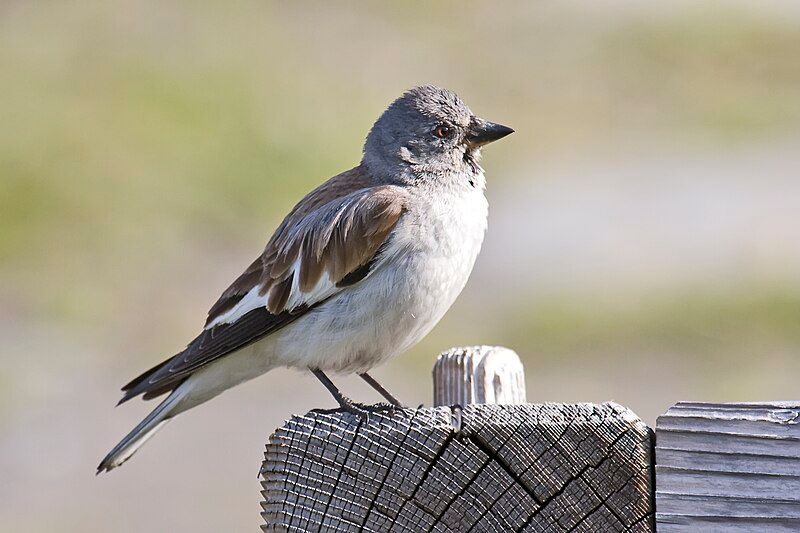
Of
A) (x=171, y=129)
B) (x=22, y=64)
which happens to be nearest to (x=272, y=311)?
(x=171, y=129)

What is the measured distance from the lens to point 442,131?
4.99m

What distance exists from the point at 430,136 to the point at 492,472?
2811 millimetres

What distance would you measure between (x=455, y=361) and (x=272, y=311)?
1430 millimetres

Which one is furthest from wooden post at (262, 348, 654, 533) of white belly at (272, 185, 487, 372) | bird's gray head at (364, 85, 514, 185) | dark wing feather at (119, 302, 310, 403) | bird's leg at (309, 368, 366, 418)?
bird's gray head at (364, 85, 514, 185)

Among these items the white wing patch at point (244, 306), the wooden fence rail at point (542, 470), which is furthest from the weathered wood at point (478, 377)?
the white wing patch at point (244, 306)

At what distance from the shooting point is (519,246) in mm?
11938

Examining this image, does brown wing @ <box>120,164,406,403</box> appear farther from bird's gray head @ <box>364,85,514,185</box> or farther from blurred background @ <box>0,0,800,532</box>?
blurred background @ <box>0,0,800,532</box>

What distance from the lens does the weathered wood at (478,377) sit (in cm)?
327

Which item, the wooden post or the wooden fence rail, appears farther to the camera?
the wooden post

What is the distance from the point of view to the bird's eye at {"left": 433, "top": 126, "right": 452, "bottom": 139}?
4984 mm

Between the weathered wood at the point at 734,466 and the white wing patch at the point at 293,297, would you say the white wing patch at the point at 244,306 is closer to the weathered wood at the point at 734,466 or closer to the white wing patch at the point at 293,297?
the white wing patch at the point at 293,297

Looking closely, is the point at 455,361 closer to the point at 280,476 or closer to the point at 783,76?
the point at 280,476

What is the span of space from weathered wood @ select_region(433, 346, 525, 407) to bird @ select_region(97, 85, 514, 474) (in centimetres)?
81

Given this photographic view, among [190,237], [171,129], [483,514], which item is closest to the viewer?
[483,514]
